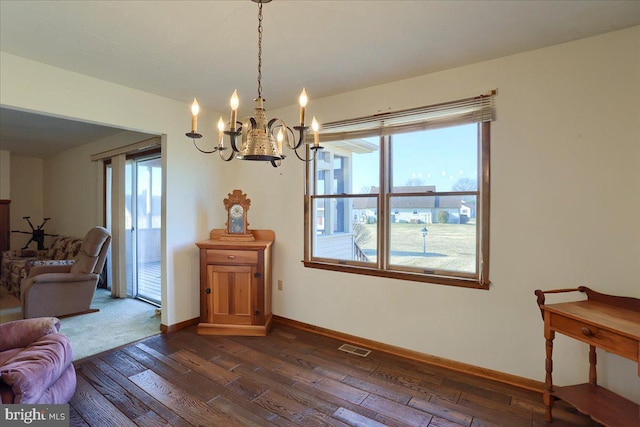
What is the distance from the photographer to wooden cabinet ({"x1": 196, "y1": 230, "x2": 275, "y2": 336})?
10.6 feet

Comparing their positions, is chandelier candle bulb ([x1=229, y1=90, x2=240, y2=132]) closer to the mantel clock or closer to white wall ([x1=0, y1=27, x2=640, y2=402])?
white wall ([x1=0, y1=27, x2=640, y2=402])

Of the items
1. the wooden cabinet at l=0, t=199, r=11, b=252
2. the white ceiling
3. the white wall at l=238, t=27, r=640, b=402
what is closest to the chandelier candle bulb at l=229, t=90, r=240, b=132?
the white ceiling

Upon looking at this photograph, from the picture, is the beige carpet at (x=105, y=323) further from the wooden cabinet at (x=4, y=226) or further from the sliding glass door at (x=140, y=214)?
the wooden cabinet at (x=4, y=226)

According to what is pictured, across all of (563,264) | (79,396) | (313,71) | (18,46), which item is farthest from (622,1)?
(79,396)

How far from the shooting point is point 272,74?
2.62 metres

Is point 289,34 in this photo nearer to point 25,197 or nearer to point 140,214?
point 140,214

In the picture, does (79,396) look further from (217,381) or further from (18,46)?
(18,46)

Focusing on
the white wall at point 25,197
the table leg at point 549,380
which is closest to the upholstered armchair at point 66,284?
the white wall at point 25,197

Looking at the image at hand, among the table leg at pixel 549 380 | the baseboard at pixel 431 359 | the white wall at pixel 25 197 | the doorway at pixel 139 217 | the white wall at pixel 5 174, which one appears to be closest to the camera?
the table leg at pixel 549 380

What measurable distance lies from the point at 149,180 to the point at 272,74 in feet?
10.1

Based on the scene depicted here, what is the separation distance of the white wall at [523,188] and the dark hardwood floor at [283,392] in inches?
12.4

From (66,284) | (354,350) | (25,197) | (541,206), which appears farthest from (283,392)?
(25,197)

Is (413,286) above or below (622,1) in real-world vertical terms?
below

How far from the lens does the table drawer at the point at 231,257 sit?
10.6ft
